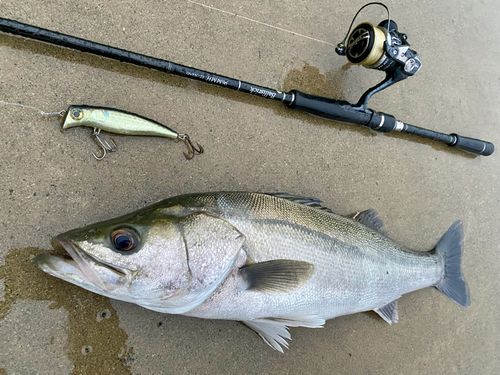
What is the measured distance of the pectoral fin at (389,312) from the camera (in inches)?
76.2

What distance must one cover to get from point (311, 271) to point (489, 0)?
3346mm

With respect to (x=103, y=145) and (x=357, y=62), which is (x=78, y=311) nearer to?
(x=103, y=145)

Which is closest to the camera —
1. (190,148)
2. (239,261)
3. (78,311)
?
(239,261)

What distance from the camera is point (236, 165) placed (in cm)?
183

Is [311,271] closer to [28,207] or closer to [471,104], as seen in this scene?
[28,207]

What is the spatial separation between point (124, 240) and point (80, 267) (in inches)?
7.1

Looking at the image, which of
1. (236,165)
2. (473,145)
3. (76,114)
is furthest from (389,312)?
(76,114)

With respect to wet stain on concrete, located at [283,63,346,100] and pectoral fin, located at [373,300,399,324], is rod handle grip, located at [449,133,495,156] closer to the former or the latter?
wet stain on concrete, located at [283,63,346,100]

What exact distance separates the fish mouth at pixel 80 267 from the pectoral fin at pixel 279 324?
28.0 inches

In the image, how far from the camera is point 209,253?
1265 millimetres

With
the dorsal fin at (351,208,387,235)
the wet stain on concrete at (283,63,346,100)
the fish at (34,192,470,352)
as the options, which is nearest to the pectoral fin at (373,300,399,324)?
the fish at (34,192,470,352)

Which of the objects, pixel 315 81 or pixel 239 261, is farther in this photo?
pixel 315 81

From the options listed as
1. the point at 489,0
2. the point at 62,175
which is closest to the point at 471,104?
the point at 489,0

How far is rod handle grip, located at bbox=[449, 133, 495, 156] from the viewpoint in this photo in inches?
94.0
